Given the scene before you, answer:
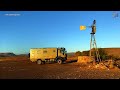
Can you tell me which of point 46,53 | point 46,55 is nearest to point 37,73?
point 46,53

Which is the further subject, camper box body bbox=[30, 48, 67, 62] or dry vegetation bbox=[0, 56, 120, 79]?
camper box body bbox=[30, 48, 67, 62]

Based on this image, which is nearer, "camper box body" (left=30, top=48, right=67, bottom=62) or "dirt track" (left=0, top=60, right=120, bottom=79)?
"dirt track" (left=0, top=60, right=120, bottom=79)

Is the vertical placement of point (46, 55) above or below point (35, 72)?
above

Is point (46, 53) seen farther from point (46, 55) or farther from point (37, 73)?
point (37, 73)

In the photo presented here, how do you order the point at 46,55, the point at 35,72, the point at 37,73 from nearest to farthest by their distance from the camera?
the point at 37,73 < the point at 35,72 < the point at 46,55

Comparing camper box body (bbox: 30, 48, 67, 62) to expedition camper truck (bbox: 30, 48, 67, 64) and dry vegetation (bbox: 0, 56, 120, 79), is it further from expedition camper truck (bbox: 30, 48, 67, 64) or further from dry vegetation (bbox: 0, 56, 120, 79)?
dry vegetation (bbox: 0, 56, 120, 79)

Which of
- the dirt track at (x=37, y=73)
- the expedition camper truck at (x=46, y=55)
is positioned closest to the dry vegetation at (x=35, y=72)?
the dirt track at (x=37, y=73)

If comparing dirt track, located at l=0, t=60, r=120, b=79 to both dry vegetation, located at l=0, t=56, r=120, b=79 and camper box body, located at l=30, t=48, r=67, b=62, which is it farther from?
camper box body, located at l=30, t=48, r=67, b=62

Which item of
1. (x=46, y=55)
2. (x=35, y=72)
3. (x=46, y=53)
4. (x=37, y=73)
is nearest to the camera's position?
(x=37, y=73)

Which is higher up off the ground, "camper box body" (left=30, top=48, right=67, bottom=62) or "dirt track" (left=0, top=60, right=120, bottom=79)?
"camper box body" (left=30, top=48, right=67, bottom=62)

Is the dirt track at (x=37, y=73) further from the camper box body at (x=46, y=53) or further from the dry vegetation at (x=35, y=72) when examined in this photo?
the camper box body at (x=46, y=53)

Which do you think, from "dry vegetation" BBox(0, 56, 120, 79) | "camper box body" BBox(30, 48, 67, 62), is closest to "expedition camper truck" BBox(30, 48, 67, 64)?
"camper box body" BBox(30, 48, 67, 62)

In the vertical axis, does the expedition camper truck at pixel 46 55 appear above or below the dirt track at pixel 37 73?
above
